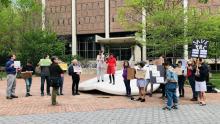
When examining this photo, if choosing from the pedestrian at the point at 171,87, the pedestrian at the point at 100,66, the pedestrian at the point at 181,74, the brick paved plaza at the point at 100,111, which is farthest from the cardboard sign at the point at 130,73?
the pedestrian at the point at 100,66

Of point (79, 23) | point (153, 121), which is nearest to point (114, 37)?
point (79, 23)

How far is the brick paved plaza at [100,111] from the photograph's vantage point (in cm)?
1386

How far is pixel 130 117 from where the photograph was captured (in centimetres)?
1432

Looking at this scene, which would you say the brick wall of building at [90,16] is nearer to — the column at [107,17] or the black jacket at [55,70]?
the column at [107,17]

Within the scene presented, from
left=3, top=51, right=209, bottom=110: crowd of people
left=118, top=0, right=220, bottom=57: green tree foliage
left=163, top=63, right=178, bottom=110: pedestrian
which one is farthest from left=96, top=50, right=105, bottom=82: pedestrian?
left=118, top=0, right=220, bottom=57: green tree foliage

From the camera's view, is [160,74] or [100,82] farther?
[100,82]

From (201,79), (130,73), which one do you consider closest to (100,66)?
(130,73)

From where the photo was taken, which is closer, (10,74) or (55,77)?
(55,77)

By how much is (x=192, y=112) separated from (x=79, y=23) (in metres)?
63.1

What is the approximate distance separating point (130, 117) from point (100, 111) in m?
1.91

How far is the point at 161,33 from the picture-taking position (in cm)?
3262

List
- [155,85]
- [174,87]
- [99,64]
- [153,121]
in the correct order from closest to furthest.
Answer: [153,121]
[174,87]
[155,85]
[99,64]

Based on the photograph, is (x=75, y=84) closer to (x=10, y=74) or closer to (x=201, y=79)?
(x=10, y=74)

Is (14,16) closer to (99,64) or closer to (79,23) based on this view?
(79,23)
